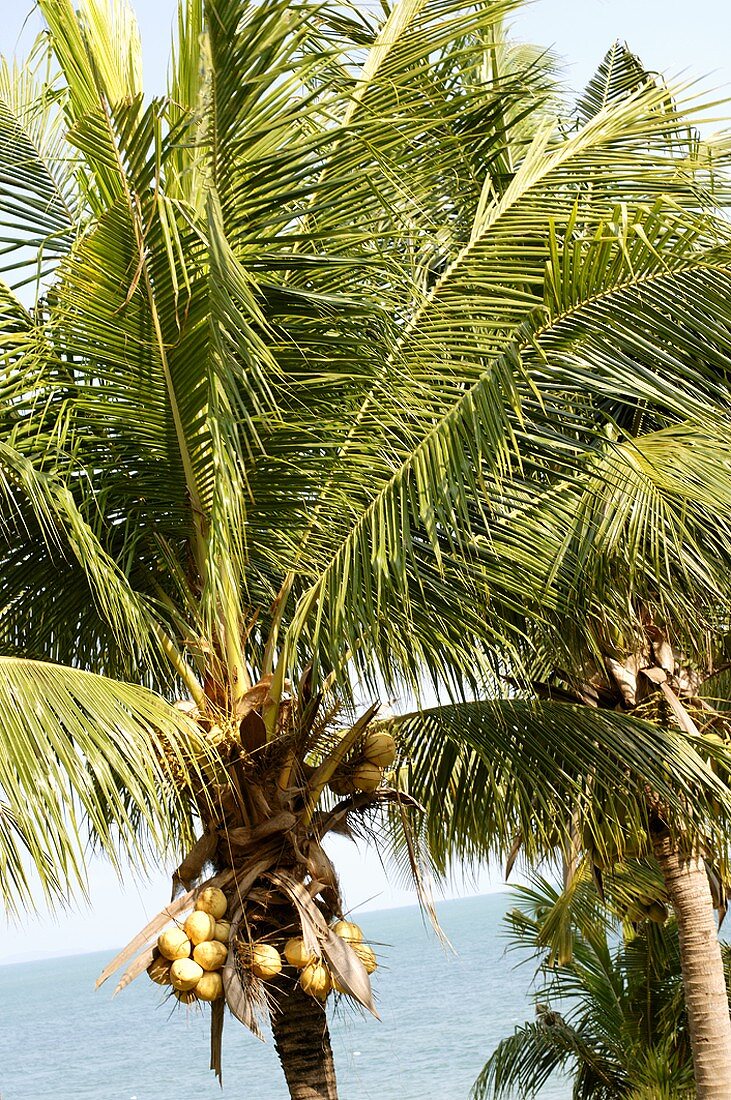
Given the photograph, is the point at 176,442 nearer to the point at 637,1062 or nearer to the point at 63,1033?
the point at 637,1062

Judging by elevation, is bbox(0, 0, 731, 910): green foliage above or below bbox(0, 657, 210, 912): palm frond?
above

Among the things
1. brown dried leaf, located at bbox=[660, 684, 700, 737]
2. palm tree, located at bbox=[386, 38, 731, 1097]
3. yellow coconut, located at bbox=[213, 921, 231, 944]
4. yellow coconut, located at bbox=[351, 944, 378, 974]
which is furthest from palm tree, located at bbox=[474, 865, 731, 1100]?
yellow coconut, located at bbox=[213, 921, 231, 944]

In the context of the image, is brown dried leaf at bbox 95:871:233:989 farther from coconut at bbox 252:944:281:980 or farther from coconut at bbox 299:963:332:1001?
coconut at bbox 299:963:332:1001

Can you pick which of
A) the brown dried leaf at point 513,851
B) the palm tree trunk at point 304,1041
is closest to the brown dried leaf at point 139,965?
the palm tree trunk at point 304,1041

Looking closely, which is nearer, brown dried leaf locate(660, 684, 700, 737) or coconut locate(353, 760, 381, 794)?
coconut locate(353, 760, 381, 794)

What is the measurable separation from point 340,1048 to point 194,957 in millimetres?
52679

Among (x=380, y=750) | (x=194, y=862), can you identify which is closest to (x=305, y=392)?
(x=380, y=750)

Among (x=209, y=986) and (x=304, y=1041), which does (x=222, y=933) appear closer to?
(x=209, y=986)

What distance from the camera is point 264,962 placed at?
4477 mm

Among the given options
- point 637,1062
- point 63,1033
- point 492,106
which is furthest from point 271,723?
point 63,1033

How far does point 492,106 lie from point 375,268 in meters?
0.87

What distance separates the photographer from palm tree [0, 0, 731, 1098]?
4.21 metres

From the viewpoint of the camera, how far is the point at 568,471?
214 inches

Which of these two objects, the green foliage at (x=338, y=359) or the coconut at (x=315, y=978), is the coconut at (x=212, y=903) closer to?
the coconut at (x=315, y=978)
